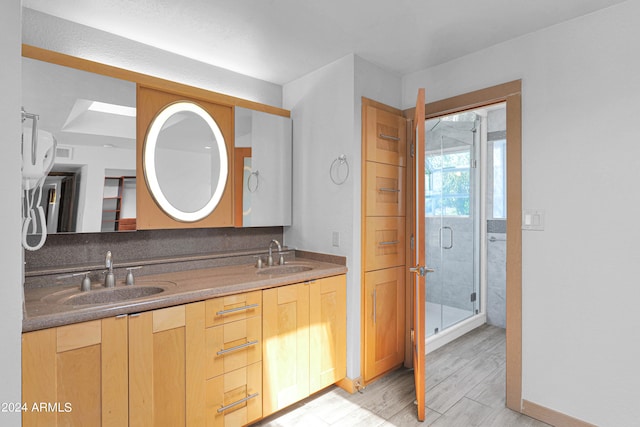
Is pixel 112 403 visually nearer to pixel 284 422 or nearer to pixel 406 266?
pixel 284 422

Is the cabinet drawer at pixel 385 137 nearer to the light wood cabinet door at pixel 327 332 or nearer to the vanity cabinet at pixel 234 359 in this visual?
the light wood cabinet door at pixel 327 332

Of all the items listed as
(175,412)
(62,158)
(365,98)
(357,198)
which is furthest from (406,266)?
(62,158)

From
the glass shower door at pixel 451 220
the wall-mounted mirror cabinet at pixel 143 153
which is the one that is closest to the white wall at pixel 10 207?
the wall-mounted mirror cabinet at pixel 143 153

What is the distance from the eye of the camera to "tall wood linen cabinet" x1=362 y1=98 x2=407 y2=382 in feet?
8.41

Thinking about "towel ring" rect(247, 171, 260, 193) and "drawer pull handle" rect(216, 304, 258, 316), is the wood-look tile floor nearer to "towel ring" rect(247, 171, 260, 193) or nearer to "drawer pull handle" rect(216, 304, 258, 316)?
"drawer pull handle" rect(216, 304, 258, 316)

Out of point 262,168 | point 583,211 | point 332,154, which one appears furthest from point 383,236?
point 583,211

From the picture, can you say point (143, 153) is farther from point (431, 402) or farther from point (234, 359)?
point (431, 402)

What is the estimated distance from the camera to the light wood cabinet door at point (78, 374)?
134 cm

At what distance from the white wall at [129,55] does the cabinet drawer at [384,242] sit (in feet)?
4.84

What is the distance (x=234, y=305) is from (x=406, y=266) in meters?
1.57

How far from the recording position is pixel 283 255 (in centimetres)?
286

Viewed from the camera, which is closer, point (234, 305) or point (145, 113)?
point (234, 305)

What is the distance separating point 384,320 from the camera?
8.87 feet

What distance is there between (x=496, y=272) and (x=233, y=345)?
3124 millimetres
